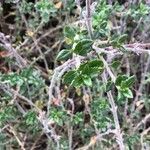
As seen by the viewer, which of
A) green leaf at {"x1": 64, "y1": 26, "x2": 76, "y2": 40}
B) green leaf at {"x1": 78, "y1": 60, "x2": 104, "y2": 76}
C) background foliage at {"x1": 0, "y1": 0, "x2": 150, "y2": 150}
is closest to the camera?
green leaf at {"x1": 78, "y1": 60, "x2": 104, "y2": 76}

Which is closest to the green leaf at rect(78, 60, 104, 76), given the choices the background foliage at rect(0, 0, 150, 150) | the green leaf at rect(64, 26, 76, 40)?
the green leaf at rect(64, 26, 76, 40)

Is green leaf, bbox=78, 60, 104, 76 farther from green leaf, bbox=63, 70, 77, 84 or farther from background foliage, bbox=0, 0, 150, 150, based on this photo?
background foliage, bbox=0, 0, 150, 150

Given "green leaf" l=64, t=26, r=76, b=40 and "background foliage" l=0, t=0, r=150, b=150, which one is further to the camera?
"background foliage" l=0, t=0, r=150, b=150

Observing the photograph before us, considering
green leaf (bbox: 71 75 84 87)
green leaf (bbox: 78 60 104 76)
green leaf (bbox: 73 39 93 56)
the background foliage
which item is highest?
green leaf (bbox: 73 39 93 56)

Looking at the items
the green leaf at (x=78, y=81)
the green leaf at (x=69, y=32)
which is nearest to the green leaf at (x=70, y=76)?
the green leaf at (x=78, y=81)

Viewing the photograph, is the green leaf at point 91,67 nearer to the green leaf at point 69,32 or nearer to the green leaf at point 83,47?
the green leaf at point 83,47

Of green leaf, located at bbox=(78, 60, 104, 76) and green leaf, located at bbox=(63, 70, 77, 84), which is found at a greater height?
green leaf, located at bbox=(78, 60, 104, 76)

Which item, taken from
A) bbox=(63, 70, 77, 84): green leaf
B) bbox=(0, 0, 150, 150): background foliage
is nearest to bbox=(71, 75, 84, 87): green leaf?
bbox=(63, 70, 77, 84): green leaf

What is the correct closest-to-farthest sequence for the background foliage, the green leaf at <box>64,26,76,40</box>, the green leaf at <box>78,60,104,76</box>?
the green leaf at <box>78,60,104,76</box> < the green leaf at <box>64,26,76,40</box> < the background foliage

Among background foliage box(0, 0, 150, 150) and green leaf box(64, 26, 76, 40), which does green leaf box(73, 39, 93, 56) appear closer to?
green leaf box(64, 26, 76, 40)

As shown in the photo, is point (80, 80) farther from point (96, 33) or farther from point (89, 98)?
point (89, 98)
